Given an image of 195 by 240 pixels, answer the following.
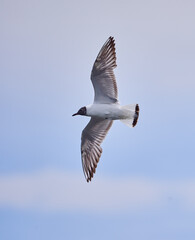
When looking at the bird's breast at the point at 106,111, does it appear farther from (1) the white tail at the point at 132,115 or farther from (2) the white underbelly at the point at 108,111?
(1) the white tail at the point at 132,115

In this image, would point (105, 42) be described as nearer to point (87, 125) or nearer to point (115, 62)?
point (115, 62)

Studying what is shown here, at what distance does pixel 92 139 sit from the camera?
1504 centimetres

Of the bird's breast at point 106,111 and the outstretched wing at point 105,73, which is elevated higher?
the outstretched wing at point 105,73

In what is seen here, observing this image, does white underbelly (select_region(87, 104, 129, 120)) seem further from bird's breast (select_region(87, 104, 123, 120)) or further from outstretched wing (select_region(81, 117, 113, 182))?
outstretched wing (select_region(81, 117, 113, 182))

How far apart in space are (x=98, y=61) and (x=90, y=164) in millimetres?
2250

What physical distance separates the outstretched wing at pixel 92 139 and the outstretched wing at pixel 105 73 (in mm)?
837

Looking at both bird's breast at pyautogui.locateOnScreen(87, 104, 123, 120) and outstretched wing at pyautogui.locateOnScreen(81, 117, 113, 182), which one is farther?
outstretched wing at pyautogui.locateOnScreen(81, 117, 113, 182)

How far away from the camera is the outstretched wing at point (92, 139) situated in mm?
14938

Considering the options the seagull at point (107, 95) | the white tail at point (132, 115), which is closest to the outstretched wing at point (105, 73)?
the seagull at point (107, 95)

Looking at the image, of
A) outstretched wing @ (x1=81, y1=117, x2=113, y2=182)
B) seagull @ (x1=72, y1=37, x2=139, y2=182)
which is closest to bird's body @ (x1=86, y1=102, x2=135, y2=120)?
seagull @ (x1=72, y1=37, x2=139, y2=182)

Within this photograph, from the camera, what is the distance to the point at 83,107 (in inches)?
566

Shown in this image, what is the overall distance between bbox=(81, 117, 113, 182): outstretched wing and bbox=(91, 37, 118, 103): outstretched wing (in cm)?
84

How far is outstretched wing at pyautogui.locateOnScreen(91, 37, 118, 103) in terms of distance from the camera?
554 inches

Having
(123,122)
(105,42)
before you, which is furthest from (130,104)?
(105,42)
